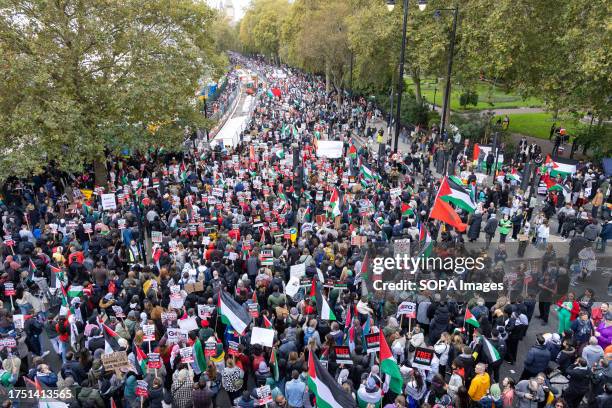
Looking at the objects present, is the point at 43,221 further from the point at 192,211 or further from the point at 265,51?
the point at 265,51

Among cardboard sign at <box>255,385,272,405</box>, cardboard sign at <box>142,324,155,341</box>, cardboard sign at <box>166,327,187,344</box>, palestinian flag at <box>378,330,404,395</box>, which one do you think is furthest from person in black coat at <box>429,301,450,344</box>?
cardboard sign at <box>142,324,155,341</box>

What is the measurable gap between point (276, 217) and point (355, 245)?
3165 mm

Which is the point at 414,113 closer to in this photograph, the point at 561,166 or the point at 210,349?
the point at 561,166

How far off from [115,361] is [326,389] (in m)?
3.85

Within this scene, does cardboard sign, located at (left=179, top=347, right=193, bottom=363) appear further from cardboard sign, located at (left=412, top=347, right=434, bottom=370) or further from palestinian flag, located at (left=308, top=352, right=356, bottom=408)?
cardboard sign, located at (left=412, top=347, right=434, bottom=370)

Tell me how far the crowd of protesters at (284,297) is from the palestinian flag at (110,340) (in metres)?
0.02

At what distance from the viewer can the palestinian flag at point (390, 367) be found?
868 centimetres

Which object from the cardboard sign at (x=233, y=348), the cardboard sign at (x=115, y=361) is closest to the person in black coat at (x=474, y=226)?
the cardboard sign at (x=233, y=348)

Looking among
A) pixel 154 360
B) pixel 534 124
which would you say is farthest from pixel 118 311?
pixel 534 124

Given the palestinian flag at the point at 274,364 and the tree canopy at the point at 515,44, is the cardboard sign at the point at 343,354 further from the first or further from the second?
the tree canopy at the point at 515,44

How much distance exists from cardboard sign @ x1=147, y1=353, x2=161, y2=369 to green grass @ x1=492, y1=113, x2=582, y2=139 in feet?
101

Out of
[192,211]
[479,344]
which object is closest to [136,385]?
[479,344]

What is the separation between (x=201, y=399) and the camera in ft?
27.5

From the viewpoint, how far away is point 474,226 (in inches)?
656
